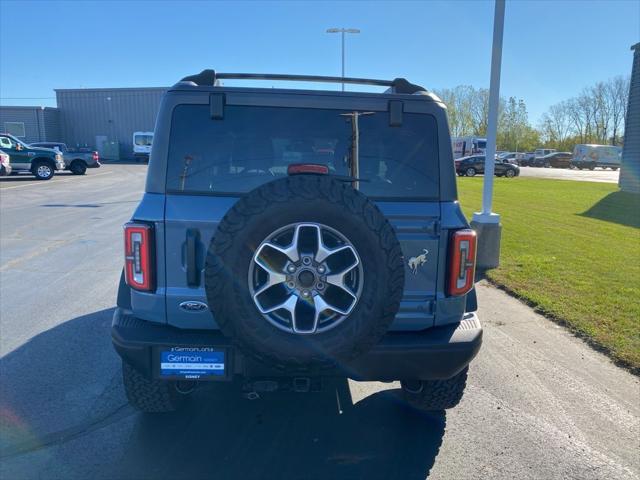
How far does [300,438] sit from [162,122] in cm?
214

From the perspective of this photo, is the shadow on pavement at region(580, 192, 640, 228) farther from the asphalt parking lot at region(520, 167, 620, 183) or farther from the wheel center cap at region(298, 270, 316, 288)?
the asphalt parking lot at region(520, 167, 620, 183)

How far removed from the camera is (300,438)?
330 cm

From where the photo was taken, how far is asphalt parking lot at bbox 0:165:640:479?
2.99 m

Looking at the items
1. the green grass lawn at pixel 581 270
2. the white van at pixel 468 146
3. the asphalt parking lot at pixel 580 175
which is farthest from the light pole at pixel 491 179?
the white van at pixel 468 146

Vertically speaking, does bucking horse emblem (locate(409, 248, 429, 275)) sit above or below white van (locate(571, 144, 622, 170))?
below

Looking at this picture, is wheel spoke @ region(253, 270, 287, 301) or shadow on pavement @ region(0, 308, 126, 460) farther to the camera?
shadow on pavement @ region(0, 308, 126, 460)

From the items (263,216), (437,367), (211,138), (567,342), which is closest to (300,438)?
(437,367)

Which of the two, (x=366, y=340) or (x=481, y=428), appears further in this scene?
(x=481, y=428)

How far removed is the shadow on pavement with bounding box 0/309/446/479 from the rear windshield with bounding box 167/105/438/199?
1587mm

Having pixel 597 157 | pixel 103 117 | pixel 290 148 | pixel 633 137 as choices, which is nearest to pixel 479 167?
pixel 633 137

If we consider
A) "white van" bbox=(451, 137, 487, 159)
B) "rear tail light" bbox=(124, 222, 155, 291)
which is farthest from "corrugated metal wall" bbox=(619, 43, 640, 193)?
"white van" bbox=(451, 137, 487, 159)

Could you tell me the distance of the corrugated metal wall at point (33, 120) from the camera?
45875 millimetres

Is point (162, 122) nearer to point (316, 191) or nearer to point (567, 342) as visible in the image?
point (316, 191)

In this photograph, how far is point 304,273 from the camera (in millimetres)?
2537
